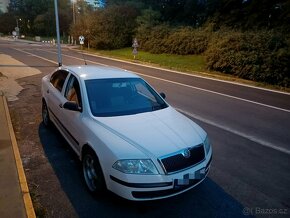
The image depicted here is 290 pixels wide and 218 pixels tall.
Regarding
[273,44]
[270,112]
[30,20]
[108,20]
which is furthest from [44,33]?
[270,112]

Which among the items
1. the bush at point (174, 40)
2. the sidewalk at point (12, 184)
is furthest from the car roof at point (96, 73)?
the bush at point (174, 40)

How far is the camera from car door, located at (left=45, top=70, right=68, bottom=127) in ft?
18.4

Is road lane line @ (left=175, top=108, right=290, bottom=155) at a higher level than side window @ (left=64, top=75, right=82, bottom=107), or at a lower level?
lower

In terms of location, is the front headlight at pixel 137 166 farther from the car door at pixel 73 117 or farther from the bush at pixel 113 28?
the bush at pixel 113 28

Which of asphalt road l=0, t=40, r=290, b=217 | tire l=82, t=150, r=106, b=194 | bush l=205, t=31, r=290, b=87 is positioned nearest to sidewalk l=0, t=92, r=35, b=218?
asphalt road l=0, t=40, r=290, b=217

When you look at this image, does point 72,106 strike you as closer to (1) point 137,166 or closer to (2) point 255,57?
(1) point 137,166

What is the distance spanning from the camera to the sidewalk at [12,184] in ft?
11.9

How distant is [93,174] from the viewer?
406 centimetres

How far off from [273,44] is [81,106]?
593 inches

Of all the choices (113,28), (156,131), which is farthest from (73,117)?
(113,28)

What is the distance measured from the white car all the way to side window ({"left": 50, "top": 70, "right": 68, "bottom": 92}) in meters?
0.23

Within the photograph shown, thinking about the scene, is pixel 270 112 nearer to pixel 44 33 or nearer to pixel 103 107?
pixel 103 107

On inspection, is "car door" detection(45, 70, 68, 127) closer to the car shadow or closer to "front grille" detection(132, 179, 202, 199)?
the car shadow

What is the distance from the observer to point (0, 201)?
3826mm
